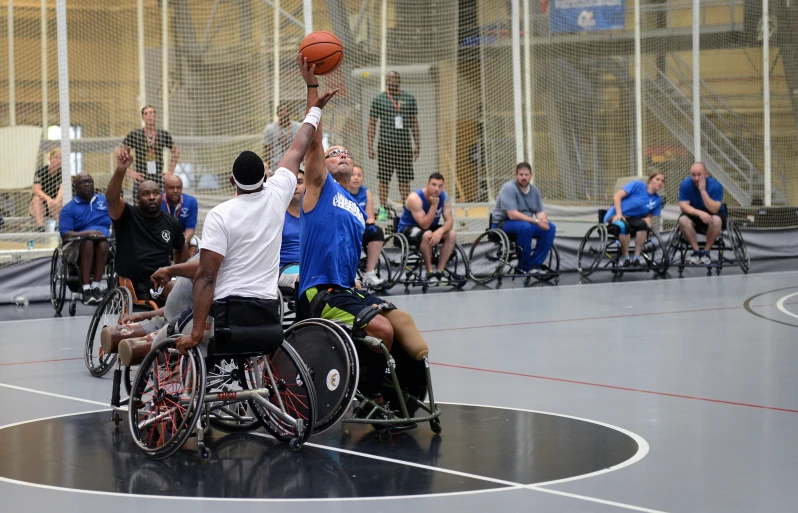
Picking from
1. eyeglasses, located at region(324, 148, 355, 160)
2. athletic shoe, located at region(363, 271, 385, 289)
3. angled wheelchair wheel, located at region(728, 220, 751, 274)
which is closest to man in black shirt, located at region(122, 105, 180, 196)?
athletic shoe, located at region(363, 271, 385, 289)

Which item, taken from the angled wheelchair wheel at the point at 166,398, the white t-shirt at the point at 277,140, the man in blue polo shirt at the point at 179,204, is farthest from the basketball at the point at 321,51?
the white t-shirt at the point at 277,140

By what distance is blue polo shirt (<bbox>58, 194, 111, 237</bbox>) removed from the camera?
9.74 metres

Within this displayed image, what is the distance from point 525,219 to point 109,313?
6098 mm

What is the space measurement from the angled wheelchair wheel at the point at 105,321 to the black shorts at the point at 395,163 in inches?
261

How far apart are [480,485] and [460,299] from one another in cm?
675

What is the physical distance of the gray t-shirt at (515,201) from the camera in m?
11.7

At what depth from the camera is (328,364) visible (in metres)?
4.57

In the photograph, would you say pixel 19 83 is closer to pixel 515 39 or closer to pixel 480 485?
pixel 515 39

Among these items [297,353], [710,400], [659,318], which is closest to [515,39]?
[659,318]

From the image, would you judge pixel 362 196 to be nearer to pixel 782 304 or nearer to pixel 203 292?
pixel 782 304

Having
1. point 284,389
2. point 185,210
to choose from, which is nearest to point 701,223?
point 185,210

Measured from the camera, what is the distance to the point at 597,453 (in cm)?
430

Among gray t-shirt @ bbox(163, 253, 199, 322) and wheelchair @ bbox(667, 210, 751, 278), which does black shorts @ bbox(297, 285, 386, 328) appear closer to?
gray t-shirt @ bbox(163, 253, 199, 322)

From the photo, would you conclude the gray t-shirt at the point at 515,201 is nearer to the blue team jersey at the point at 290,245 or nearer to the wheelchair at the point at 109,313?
the blue team jersey at the point at 290,245
